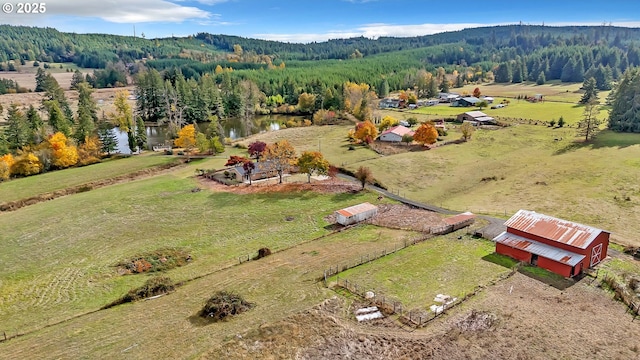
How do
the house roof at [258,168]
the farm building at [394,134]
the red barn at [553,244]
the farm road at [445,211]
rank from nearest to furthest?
1. the red barn at [553,244]
2. the farm road at [445,211]
3. the house roof at [258,168]
4. the farm building at [394,134]

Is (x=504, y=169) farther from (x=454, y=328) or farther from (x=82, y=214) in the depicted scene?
(x=82, y=214)

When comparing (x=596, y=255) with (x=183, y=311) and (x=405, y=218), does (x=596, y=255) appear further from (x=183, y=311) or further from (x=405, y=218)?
(x=183, y=311)

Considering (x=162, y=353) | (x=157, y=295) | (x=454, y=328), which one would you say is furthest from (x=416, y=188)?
(x=162, y=353)

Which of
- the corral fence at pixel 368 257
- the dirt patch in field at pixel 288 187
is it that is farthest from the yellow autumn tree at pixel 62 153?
the corral fence at pixel 368 257

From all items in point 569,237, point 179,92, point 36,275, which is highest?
point 179,92

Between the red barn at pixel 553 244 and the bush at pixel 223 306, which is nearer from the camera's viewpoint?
the bush at pixel 223 306

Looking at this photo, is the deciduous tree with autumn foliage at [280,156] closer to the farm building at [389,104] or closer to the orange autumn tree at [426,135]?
the orange autumn tree at [426,135]
